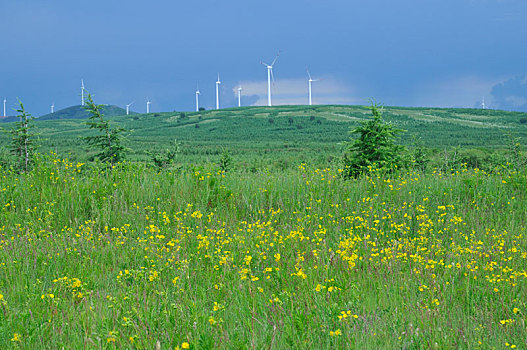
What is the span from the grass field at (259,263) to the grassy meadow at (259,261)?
0.09 ft

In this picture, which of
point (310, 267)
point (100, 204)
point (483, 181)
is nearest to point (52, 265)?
point (100, 204)

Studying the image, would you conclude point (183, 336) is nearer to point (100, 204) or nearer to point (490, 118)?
point (100, 204)

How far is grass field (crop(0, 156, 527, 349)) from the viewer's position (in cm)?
367

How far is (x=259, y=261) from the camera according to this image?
534cm

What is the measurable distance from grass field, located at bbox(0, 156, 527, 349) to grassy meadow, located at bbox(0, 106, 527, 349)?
0.09ft

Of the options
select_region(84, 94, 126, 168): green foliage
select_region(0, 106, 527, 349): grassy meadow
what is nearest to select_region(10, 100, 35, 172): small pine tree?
select_region(84, 94, 126, 168): green foliage

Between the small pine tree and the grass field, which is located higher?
the small pine tree

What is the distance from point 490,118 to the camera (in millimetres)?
176625

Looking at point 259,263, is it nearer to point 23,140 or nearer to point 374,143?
point 374,143

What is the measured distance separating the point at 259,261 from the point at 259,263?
0.19m

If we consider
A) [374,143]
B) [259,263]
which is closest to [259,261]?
[259,263]

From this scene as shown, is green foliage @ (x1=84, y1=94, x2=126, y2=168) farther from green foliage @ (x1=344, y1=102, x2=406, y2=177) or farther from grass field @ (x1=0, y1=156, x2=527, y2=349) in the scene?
green foliage @ (x1=344, y1=102, x2=406, y2=177)

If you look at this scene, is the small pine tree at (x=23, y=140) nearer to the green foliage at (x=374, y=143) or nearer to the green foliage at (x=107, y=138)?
the green foliage at (x=107, y=138)

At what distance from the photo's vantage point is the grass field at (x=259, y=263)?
3.67 meters
